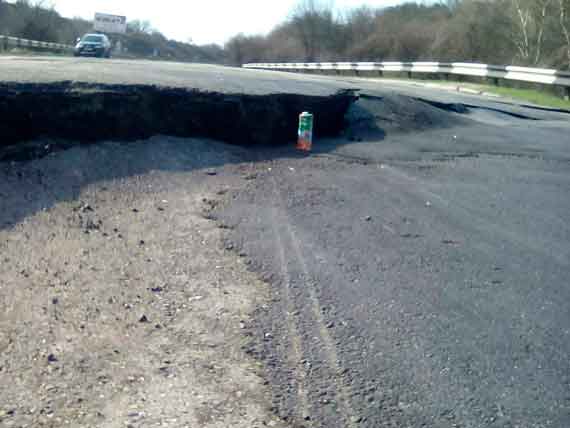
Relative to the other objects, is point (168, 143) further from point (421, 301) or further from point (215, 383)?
point (215, 383)

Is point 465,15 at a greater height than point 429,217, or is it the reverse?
point 465,15

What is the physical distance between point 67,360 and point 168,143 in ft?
17.0

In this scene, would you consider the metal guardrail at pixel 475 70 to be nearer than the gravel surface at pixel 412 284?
No

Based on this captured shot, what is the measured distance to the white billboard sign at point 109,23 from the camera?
69562 millimetres

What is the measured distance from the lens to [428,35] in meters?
44.3

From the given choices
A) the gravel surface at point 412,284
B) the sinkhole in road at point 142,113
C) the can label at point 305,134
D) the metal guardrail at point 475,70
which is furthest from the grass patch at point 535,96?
the can label at point 305,134

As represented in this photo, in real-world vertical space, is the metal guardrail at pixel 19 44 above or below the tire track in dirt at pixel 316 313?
above

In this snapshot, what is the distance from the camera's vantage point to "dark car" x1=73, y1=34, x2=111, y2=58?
34094 millimetres

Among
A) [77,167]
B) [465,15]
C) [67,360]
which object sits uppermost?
[465,15]

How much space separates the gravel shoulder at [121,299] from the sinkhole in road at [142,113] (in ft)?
1.75

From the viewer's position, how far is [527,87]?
1033 inches

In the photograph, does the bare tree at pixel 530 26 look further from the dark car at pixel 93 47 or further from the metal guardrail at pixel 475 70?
the dark car at pixel 93 47

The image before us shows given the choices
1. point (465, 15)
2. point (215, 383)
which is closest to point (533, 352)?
point (215, 383)

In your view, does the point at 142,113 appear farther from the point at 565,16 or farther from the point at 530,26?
the point at 530,26
